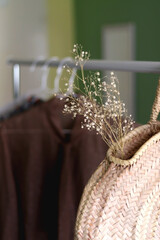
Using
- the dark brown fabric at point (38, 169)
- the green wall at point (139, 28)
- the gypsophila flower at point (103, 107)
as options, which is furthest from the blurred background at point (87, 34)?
the gypsophila flower at point (103, 107)

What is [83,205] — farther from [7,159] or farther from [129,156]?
[7,159]

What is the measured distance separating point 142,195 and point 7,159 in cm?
87

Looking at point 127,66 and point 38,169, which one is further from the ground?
point 127,66

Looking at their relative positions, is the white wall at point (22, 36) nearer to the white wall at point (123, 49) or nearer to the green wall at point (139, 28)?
the green wall at point (139, 28)

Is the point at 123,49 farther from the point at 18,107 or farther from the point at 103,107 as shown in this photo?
the point at 103,107

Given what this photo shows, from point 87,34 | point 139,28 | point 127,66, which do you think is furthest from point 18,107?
point 87,34

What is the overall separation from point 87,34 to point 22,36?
88 cm

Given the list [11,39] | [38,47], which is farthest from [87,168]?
[38,47]

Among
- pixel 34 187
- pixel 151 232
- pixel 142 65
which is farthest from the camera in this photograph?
pixel 34 187

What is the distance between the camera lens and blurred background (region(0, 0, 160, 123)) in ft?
16.4

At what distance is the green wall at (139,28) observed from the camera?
191 inches

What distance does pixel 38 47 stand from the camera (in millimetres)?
6051

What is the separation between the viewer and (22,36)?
576 centimetres

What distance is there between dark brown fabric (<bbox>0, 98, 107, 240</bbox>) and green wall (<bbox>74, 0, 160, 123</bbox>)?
335 cm
